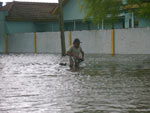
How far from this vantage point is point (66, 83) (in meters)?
12.7

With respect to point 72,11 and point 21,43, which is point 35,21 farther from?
point 21,43

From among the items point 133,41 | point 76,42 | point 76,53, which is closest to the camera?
point 76,42

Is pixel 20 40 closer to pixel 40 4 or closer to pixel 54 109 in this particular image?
pixel 40 4

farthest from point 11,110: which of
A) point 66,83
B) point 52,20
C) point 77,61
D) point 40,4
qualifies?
point 40,4

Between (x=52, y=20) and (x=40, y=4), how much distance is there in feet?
14.6

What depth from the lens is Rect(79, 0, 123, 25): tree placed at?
98.5ft

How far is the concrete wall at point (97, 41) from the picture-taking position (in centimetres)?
3200

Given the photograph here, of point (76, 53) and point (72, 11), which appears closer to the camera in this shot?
point (76, 53)

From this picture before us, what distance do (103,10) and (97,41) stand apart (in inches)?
205

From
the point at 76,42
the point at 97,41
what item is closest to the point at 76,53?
the point at 76,42

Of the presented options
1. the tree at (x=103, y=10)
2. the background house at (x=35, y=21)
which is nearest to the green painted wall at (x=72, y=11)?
the background house at (x=35, y=21)

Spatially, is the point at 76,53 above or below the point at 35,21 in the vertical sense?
below

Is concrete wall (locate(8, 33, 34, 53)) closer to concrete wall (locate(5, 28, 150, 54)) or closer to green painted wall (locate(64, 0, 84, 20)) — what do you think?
concrete wall (locate(5, 28, 150, 54))

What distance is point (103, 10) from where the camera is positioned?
1208 inches
